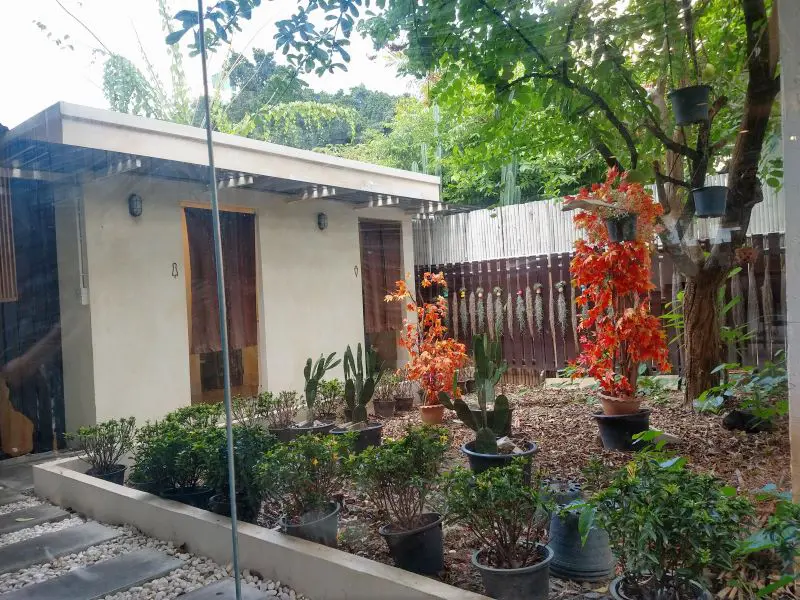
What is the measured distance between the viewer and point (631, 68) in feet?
7.79

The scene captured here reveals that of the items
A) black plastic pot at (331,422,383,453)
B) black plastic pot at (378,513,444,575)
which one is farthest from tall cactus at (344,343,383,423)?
black plastic pot at (378,513,444,575)

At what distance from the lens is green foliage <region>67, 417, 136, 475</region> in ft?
10.7

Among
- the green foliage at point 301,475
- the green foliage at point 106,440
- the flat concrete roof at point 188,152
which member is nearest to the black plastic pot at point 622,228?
the flat concrete roof at point 188,152

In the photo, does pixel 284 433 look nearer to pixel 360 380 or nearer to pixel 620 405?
pixel 360 380

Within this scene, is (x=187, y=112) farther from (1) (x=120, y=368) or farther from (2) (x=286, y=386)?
(2) (x=286, y=386)

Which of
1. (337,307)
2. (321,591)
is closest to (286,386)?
(337,307)

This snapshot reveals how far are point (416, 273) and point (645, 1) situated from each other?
7.93ft

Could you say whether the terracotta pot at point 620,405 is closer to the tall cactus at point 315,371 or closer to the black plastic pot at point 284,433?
the tall cactus at point 315,371

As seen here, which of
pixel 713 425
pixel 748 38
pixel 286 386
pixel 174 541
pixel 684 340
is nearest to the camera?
pixel 748 38

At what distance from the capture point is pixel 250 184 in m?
3.14

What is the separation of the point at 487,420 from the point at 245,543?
1.39 m

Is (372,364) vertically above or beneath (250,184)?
beneath

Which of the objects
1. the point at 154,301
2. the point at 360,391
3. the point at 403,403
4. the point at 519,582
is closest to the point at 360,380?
the point at 360,391

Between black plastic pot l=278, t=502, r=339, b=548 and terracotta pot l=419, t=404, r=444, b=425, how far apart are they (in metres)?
2.09
